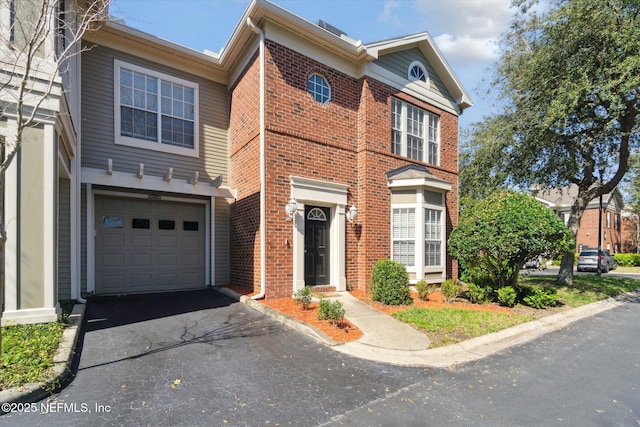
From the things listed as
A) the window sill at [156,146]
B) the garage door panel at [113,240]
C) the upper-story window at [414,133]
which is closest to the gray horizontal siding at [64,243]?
the garage door panel at [113,240]

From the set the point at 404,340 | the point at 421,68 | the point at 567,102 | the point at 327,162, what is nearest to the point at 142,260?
the point at 327,162

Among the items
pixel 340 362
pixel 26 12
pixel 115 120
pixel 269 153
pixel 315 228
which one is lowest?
pixel 340 362

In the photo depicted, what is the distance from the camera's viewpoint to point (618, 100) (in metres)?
10.2

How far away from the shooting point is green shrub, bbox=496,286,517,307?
8.61m

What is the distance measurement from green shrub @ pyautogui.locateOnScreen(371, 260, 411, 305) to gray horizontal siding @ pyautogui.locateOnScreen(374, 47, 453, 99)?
6033 millimetres

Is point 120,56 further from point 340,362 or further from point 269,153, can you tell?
point 340,362

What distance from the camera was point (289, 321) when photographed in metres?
6.51

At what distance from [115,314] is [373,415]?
554 centimetres

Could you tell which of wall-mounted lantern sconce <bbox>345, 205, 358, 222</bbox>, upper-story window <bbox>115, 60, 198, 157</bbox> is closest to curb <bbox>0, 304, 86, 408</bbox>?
upper-story window <bbox>115, 60, 198, 157</bbox>

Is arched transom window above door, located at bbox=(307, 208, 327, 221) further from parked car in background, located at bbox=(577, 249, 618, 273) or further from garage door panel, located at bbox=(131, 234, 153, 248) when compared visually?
parked car in background, located at bbox=(577, 249, 618, 273)

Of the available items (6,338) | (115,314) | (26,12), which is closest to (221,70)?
(26,12)

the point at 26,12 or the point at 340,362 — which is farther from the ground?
the point at 26,12

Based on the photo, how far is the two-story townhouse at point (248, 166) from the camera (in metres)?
8.32

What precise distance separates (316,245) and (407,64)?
6.68m
